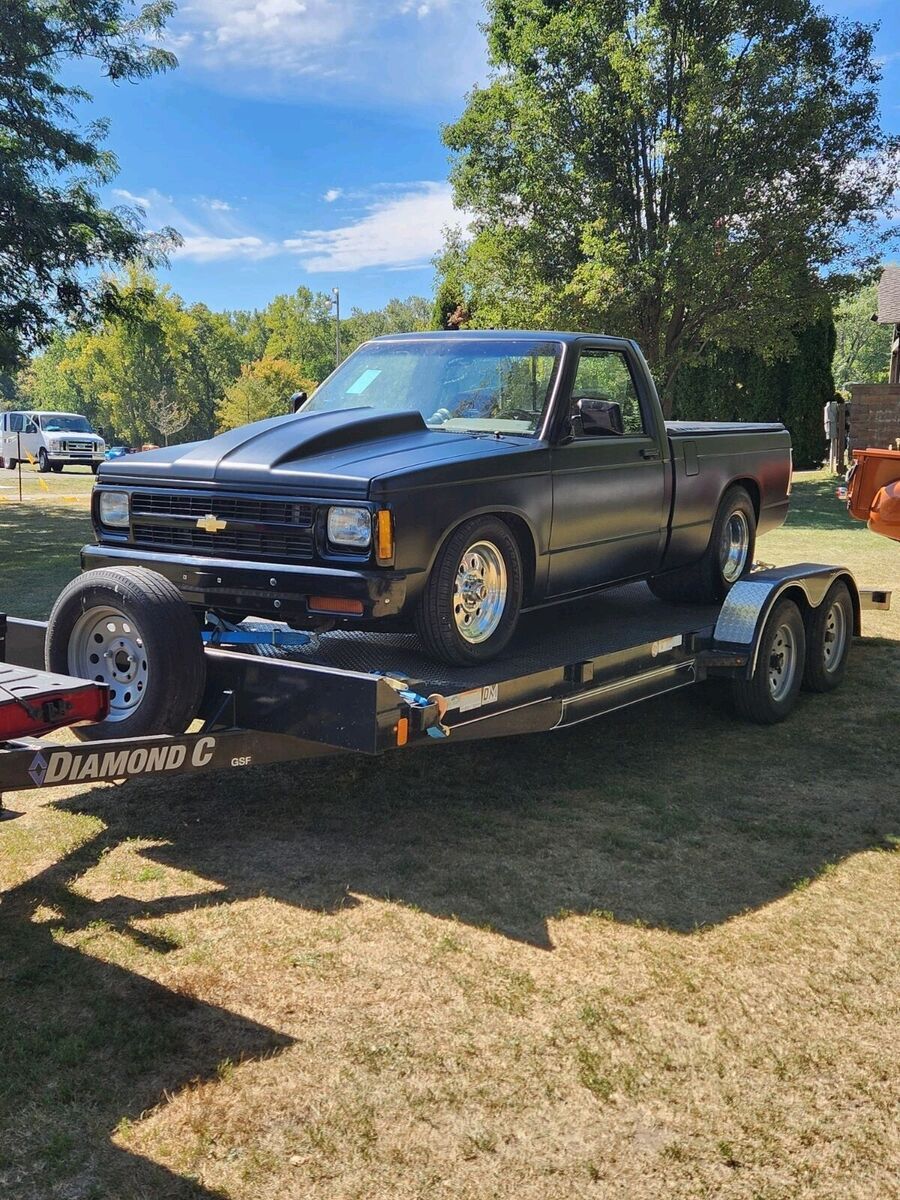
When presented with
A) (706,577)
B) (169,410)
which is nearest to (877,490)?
(706,577)

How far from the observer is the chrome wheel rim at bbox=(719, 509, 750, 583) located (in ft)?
24.4

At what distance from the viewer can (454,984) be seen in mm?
3656

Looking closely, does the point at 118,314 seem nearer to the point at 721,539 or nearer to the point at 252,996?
the point at 721,539

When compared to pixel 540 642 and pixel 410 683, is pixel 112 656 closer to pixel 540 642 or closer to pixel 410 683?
pixel 410 683

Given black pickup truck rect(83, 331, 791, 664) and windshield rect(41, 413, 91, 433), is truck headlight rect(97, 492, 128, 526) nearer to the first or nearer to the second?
black pickup truck rect(83, 331, 791, 664)

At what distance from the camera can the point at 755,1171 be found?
9.10 feet

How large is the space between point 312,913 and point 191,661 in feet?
3.45

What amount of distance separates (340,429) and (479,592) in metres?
0.98

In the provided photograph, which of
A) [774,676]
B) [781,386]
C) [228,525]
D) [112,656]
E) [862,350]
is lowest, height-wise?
[774,676]

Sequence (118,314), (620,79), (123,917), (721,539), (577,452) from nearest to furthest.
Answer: (123,917), (577,452), (721,539), (118,314), (620,79)

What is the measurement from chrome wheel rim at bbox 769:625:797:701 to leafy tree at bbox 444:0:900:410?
54.1 ft

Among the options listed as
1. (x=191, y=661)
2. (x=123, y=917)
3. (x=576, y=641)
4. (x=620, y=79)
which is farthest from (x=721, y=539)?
(x=620, y=79)

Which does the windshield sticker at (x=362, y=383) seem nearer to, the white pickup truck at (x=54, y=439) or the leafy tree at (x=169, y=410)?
the white pickup truck at (x=54, y=439)

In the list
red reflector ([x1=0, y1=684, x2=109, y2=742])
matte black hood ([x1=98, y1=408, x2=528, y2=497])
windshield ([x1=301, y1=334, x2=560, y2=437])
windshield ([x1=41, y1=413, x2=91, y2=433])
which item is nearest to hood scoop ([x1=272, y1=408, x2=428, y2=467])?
matte black hood ([x1=98, y1=408, x2=528, y2=497])
